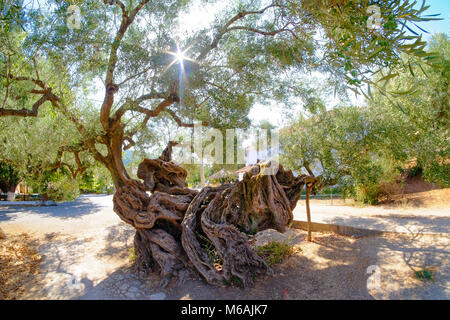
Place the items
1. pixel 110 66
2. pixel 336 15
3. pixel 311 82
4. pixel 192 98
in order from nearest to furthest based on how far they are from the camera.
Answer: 1. pixel 336 15
2. pixel 110 66
3. pixel 192 98
4. pixel 311 82

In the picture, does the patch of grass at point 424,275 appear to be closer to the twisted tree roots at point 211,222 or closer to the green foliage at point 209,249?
the twisted tree roots at point 211,222

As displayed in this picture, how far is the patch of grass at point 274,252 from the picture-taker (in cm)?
545

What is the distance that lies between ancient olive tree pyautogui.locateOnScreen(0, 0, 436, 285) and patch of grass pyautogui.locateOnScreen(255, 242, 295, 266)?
2.22ft

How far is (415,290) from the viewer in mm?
3750

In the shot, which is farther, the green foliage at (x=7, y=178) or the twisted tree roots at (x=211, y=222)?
the green foliage at (x=7, y=178)

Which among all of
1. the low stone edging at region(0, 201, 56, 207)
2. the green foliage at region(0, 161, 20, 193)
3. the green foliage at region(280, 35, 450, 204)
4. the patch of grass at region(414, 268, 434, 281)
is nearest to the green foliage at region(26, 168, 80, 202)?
the low stone edging at region(0, 201, 56, 207)

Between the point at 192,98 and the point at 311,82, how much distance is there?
145 inches

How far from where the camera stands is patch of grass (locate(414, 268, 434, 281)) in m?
3.95

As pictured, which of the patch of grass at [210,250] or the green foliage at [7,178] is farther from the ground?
the green foliage at [7,178]

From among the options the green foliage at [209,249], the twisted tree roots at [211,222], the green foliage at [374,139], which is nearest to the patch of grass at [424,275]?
the twisted tree roots at [211,222]

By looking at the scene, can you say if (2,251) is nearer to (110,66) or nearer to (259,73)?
(110,66)

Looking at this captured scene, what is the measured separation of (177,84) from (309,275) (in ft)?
16.7

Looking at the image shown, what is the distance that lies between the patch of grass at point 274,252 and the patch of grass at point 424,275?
2.38 meters

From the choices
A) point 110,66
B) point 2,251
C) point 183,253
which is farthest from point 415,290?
point 2,251
